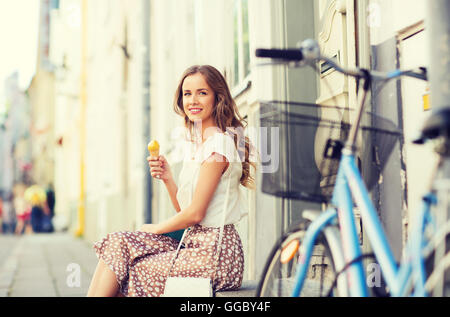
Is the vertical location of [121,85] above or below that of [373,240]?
above

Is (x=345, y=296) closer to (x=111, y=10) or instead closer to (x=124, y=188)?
(x=111, y=10)

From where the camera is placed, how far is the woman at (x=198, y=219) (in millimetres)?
2643

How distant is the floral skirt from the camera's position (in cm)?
267

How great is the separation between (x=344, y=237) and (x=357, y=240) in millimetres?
44

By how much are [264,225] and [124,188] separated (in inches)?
178

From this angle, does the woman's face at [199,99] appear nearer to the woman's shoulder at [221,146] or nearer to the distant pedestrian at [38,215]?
the woman's shoulder at [221,146]

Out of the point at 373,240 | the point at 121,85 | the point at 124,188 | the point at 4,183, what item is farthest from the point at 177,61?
the point at 4,183

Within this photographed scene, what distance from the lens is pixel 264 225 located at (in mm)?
3762

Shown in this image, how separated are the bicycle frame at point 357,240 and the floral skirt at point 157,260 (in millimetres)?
580

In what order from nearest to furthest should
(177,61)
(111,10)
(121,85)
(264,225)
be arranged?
(264,225) < (177,61) < (111,10) < (121,85)

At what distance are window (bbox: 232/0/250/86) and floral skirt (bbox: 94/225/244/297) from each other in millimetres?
1655

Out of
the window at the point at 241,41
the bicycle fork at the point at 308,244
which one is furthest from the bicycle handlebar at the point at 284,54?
the window at the point at 241,41

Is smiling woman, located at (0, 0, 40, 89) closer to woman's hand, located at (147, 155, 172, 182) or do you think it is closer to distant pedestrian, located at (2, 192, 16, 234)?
woman's hand, located at (147, 155, 172, 182)

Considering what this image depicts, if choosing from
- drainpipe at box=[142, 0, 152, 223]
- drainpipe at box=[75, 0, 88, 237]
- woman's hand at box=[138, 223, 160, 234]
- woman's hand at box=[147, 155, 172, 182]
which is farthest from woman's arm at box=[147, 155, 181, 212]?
drainpipe at box=[75, 0, 88, 237]
